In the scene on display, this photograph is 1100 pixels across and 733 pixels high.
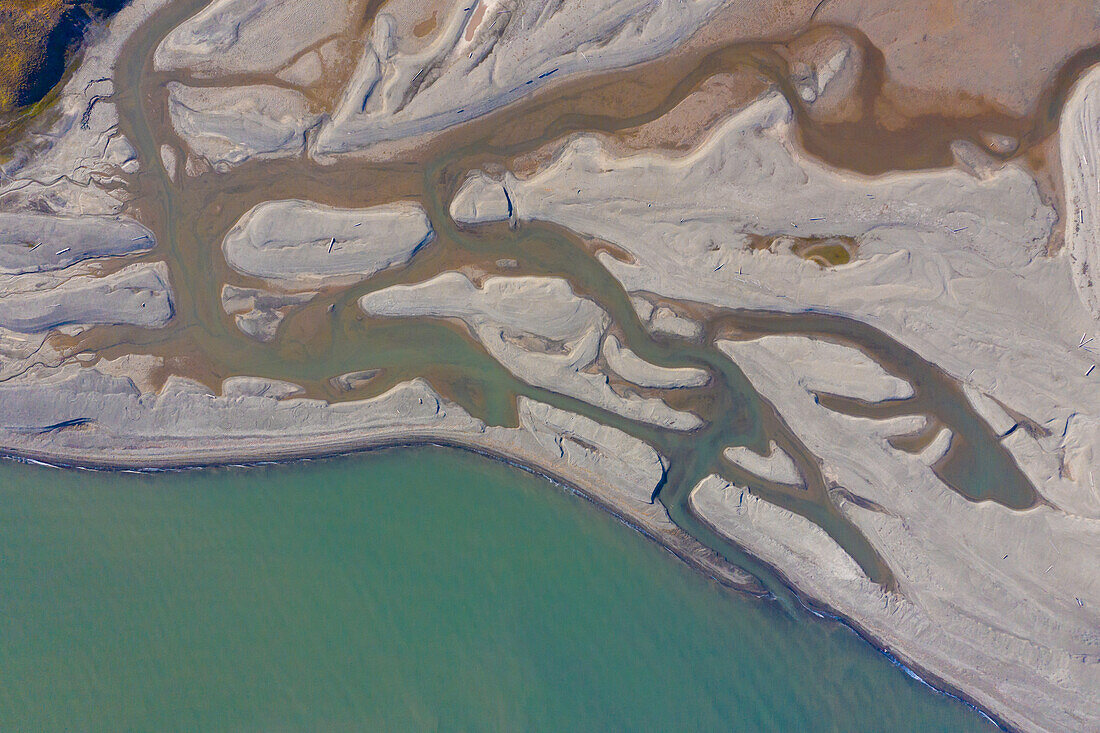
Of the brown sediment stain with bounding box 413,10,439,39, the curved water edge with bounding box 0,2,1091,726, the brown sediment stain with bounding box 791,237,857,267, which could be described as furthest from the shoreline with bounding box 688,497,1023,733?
the brown sediment stain with bounding box 413,10,439,39

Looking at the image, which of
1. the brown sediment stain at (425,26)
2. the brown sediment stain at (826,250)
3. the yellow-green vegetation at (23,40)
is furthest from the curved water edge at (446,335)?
the brown sediment stain at (425,26)

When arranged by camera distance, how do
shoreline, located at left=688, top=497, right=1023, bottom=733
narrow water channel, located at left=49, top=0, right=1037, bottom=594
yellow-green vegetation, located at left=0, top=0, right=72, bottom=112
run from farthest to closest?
shoreline, located at left=688, top=497, right=1023, bottom=733
narrow water channel, located at left=49, top=0, right=1037, bottom=594
yellow-green vegetation, located at left=0, top=0, right=72, bottom=112

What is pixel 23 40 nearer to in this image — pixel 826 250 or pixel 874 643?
pixel 826 250

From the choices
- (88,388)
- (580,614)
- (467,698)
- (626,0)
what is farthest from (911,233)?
(88,388)

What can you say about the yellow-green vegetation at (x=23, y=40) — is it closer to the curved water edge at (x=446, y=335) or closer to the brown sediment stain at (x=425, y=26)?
the curved water edge at (x=446, y=335)

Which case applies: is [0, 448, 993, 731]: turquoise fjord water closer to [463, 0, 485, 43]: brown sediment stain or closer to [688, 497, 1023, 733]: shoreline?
[688, 497, 1023, 733]: shoreline

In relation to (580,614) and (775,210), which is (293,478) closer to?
(580,614)

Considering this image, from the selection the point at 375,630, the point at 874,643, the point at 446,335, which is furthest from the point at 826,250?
the point at 375,630
